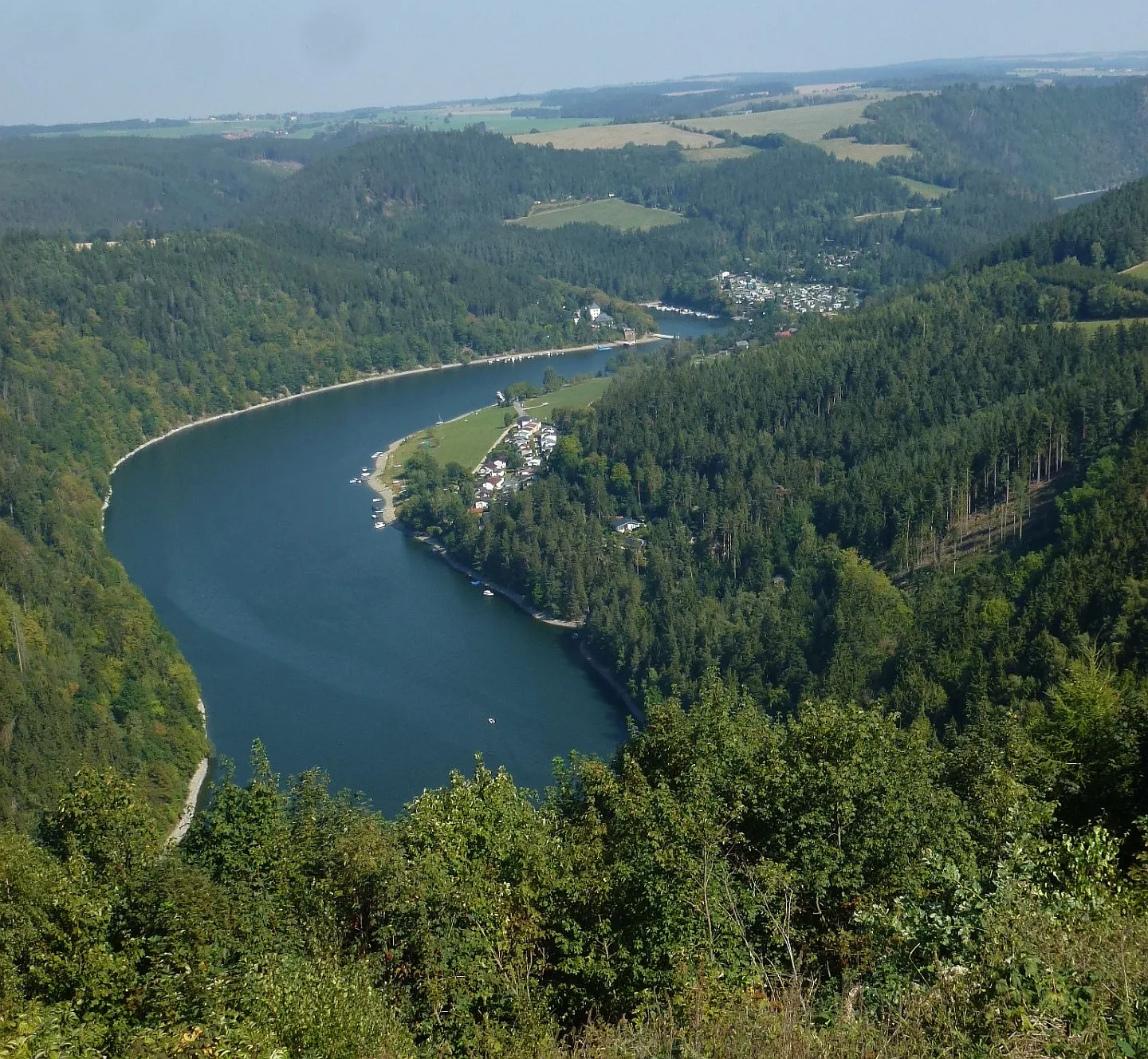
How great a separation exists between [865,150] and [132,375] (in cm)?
5392

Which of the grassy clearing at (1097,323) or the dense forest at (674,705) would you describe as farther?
the grassy clearing at (1097,323)

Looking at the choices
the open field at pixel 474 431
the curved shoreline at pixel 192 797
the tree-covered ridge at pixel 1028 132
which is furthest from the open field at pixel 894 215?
the curved shoreline at pixel 192 797

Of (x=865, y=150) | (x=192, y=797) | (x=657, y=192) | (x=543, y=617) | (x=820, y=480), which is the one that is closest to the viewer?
(x=192, y=797)

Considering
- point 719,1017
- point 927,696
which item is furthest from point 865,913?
point 927,696

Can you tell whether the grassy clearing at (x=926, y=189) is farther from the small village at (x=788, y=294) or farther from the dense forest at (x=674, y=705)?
the dense forest at (x=674, y=705)

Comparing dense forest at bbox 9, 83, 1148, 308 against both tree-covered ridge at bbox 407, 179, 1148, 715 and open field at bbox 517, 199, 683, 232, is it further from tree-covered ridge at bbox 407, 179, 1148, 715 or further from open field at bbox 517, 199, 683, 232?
tree-covered ridge at bbox 407, 179, 1148, 715

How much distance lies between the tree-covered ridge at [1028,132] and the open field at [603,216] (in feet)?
52.2

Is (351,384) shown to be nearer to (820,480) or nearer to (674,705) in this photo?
(820,480)

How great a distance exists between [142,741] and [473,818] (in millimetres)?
12533

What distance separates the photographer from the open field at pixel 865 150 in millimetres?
79438

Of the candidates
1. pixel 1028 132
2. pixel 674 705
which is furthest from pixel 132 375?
pixel 1028 132

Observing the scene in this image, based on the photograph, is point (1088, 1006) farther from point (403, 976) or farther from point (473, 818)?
point (473, 818)

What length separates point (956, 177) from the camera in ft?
247

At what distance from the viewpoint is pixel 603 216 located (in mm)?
73062
